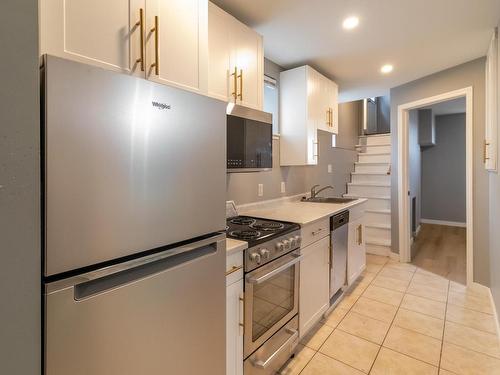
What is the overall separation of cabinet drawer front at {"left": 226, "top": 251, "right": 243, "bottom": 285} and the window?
1.71 metres

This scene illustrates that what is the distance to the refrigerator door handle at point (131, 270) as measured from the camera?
0.74 meters

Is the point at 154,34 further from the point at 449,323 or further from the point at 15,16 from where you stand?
the point at 449,323

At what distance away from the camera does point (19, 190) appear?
0.55 m

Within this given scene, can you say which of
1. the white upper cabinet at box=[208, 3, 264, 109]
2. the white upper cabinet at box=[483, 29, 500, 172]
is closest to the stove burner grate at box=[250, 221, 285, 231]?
the white upper cabinet at box=[208, 3, 264, 109]

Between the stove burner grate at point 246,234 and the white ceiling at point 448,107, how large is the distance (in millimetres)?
4793

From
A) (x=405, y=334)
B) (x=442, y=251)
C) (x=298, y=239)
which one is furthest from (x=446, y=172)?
(x=298, y=239)

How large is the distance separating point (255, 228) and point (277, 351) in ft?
2.44

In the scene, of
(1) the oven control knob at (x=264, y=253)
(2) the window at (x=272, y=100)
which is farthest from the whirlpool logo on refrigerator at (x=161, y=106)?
(2) the window at (x=272, y=100)

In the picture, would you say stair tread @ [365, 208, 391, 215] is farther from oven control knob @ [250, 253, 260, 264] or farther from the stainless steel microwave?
oven control knob @ [250, 253, 260, 264]

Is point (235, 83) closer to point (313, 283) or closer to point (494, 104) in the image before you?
point (313, 283)

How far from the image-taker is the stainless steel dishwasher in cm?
228

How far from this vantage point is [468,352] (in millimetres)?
1837

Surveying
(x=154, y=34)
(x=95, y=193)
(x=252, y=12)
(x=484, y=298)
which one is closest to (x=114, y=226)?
(x=95, y=193)

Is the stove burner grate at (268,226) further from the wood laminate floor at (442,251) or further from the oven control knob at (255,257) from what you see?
the wood laminate floor at (442,251)
